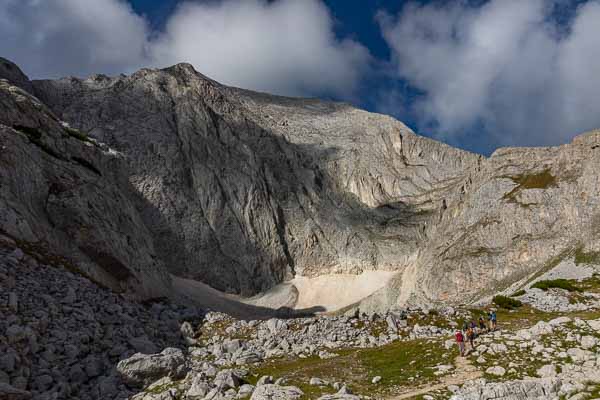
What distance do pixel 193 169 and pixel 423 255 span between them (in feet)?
196

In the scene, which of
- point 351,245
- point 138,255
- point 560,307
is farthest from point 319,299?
point 560,307

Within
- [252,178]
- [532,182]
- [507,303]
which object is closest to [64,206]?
[507,303]

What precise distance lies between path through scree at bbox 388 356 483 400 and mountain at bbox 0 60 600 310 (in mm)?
29292

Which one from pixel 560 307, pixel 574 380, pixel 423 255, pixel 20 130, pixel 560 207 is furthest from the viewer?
pixel 423 255

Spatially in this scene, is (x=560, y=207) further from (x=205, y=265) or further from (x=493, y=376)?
(x=205, y=265)

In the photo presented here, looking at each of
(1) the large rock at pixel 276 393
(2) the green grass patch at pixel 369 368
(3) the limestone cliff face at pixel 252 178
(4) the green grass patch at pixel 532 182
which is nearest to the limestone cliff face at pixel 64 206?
(2) the green grass patch at pixel 369 368

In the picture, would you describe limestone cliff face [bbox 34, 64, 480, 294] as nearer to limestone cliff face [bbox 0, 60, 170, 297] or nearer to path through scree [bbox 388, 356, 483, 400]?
limestone cliff face [bbox 0, 60, 170, 297]

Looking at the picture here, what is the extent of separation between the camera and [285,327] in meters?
41.0

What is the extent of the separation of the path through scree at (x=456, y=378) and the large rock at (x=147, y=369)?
12551mm

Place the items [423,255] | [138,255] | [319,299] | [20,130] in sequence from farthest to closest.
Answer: [319,299], [423,255], [138,255], [20,130]

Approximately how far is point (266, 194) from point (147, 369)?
4153 inches

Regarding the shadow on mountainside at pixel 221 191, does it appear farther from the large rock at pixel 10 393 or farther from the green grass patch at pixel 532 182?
the large rock at pixel 10 393

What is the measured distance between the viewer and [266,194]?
131m

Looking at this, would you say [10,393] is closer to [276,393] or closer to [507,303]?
[276,393]
